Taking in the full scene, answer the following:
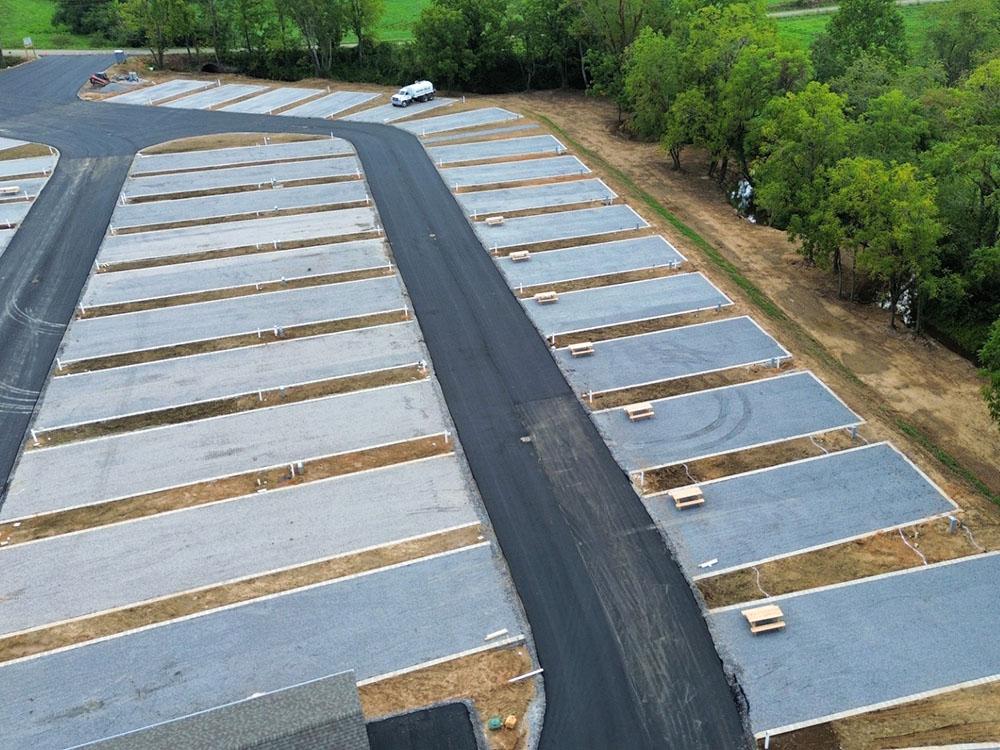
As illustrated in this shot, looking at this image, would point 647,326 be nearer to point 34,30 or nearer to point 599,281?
point 599,281

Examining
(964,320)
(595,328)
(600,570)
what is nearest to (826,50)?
(964,320)

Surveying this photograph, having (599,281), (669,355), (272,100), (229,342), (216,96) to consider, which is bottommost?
(669,355)

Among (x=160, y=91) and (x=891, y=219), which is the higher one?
(x=160, y=91)

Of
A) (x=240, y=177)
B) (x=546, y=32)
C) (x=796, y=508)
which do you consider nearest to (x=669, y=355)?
(x=796, y=508)

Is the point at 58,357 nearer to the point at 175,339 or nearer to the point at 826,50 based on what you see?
the point at 175,339

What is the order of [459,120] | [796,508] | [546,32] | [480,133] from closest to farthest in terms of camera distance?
[796,508] → [480,133] → [459,120] → [546,32]
